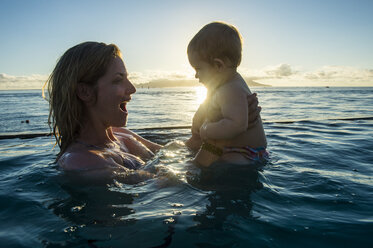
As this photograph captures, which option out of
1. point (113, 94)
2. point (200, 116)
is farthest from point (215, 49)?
point (113, 94)

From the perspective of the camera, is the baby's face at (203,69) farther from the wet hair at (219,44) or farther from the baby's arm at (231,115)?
the baby's arm at (231,115)

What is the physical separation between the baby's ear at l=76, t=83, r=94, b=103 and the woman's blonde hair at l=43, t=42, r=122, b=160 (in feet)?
0.11

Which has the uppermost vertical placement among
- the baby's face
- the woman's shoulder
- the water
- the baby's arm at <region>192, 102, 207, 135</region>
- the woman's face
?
the baby's face

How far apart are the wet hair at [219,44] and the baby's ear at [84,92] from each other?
1237mm

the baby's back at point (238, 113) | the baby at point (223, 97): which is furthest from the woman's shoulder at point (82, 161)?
the baby's back at point (238, 113)

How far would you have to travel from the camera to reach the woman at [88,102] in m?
2.70

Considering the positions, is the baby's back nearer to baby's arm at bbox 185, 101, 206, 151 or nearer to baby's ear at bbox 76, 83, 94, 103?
baby's arm at bbox 185, 101, 206, 151

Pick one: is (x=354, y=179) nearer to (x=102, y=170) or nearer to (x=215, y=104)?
(x=215, y=104)

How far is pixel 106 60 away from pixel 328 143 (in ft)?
12.6

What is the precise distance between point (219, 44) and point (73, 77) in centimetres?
155

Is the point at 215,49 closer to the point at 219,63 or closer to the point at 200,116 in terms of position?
the point at 219,63

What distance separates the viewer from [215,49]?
3008 mm

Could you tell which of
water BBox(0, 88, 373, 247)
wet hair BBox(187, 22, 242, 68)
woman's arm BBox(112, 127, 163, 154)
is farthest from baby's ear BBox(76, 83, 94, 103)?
wet hair BBox(187, 22, 242, 68)

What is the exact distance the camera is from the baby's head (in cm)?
301
